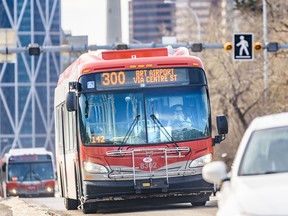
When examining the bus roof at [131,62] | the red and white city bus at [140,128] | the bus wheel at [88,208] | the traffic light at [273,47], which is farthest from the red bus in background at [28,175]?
the red and white city bus at [140,128]

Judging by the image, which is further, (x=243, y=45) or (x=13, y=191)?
(x=13, y=191)

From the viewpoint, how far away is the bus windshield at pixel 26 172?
193ft

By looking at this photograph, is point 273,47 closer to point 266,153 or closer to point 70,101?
point 70,101

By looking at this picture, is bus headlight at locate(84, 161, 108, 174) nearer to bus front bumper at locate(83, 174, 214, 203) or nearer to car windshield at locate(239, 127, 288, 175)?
bus front bumper at locate(83, 174, 214, 203)

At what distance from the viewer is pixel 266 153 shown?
36.4ft

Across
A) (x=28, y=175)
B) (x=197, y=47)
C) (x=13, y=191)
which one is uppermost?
(x=197, y=47)

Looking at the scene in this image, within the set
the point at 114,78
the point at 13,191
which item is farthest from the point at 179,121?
the point at 13,191

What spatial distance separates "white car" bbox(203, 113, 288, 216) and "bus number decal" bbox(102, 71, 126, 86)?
1187cm

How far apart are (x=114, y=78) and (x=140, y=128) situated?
→ 1.16m

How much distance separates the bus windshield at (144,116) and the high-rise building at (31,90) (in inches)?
5942

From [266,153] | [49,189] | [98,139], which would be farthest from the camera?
[49,189]

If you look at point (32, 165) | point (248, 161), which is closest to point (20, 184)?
point (32, 165)

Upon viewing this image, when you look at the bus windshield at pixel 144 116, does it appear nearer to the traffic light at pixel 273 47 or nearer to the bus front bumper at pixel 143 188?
the bus front bumper at pixel 143 188

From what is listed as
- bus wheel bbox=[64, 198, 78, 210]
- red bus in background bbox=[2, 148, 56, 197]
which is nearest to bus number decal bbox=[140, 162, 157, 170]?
bus wheel bbox=[64, 198, 78, 210]
